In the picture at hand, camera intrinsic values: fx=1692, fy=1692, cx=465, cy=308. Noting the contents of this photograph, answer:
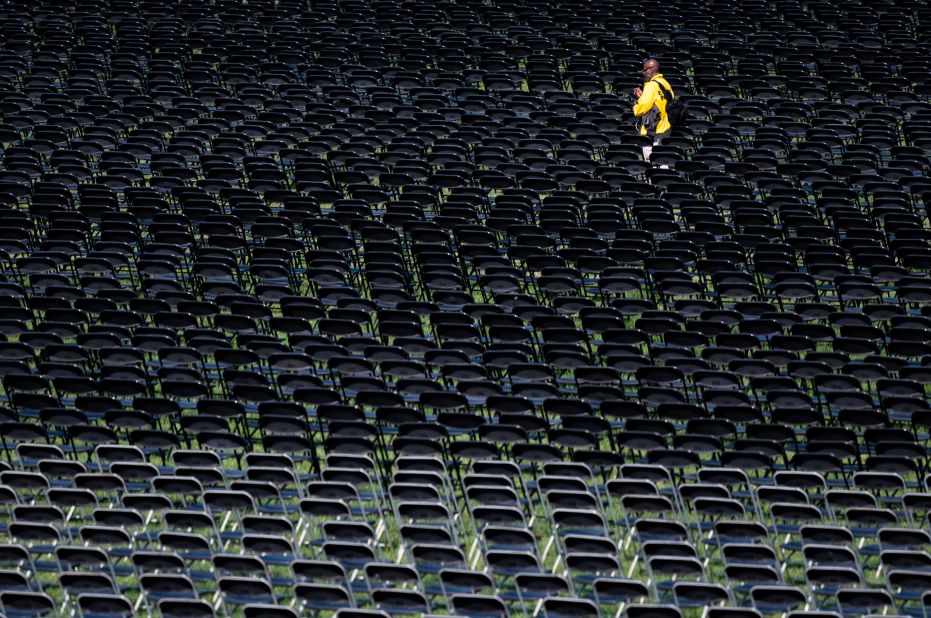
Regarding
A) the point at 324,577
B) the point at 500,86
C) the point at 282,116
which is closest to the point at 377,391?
the point at 324,577

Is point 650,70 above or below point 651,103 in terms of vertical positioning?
above

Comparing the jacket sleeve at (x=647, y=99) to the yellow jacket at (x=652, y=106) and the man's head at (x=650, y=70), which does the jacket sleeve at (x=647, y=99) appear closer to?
the yellow jacket at (x=652, y=106)

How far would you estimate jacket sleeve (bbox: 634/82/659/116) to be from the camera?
71.0 feet

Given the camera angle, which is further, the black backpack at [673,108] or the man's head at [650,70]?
the black backpack at [673,108]

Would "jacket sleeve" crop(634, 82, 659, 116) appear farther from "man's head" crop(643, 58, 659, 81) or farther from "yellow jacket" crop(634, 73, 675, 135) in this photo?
"man's head" crop(643, 58, 659, 81)

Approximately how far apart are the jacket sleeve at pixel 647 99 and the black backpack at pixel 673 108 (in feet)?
0.29

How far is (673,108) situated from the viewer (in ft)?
71.4

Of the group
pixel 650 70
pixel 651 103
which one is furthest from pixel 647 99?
pixel 650 70

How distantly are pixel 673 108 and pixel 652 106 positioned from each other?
30cm

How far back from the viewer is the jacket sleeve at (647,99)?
71.0ft

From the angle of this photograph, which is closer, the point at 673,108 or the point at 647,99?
the point at 647,99

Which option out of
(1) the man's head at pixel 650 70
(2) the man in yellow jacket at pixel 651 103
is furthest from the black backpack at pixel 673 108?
(1) the man's head at pixel 650 70

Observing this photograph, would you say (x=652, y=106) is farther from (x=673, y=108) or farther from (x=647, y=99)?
(x=673, y=108)

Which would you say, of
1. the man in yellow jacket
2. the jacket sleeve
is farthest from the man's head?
the jacket sleeve
